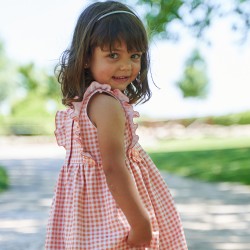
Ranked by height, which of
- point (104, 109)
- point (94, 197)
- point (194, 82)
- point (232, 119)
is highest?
point (194, 82)

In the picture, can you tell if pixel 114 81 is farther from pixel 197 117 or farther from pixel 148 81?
pixel 197 117

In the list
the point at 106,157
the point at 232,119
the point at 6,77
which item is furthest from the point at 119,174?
the point at 6,77

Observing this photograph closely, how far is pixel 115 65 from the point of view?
6.85 feet

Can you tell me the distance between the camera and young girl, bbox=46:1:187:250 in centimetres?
195

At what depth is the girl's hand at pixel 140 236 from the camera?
6.44 feet

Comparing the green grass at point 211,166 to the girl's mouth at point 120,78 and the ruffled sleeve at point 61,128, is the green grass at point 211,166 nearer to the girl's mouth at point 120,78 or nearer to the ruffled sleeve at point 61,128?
the ruffled sleeve at point 61,128

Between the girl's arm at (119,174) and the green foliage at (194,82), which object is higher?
the green foliage at (194,82)

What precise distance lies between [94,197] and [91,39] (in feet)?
1.77

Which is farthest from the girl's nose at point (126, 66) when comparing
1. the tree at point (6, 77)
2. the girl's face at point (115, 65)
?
the tree at point (6, 77)

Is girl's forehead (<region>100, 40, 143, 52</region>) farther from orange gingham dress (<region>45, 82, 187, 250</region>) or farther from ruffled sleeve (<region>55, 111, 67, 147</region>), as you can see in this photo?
ruffled sleeve (<region>55, 111, 67, 147</region>)

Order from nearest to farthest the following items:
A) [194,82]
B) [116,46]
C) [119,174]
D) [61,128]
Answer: [119,174]
[116,46]
[61,128]
[194,82]

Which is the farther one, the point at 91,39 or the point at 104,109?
the point at 91,39

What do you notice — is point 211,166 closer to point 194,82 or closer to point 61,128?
point 61,128

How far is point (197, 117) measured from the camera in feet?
114
